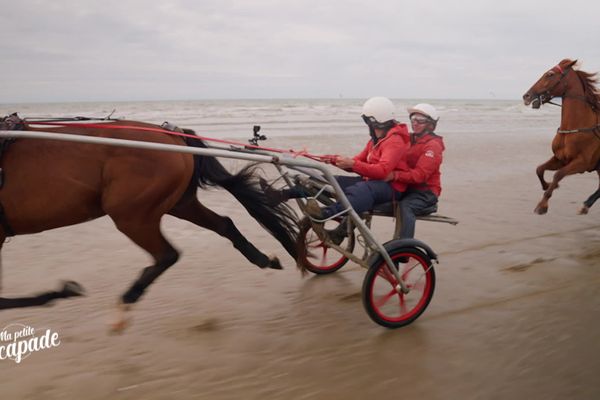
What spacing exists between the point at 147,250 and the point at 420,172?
2.14 m

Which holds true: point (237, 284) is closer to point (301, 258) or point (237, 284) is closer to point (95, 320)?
point (301, 258)

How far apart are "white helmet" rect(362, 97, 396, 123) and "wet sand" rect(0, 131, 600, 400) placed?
155 cm

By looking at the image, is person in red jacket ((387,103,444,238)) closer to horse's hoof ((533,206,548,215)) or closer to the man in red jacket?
the man in red jacket

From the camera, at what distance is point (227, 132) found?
753 inches

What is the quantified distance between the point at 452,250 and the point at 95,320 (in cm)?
383

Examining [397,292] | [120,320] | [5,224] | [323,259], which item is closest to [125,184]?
[5,224]

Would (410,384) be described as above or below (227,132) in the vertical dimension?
below

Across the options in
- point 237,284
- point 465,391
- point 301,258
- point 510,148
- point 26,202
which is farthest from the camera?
point 510,148

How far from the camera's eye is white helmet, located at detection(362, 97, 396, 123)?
413 cm

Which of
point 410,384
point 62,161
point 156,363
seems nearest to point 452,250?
point 410,384

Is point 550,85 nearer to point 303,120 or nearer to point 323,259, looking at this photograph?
point 323,259

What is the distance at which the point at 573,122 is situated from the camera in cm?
750

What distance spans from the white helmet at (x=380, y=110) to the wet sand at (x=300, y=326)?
5.10 feet

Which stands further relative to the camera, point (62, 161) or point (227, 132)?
point (227, 132)
